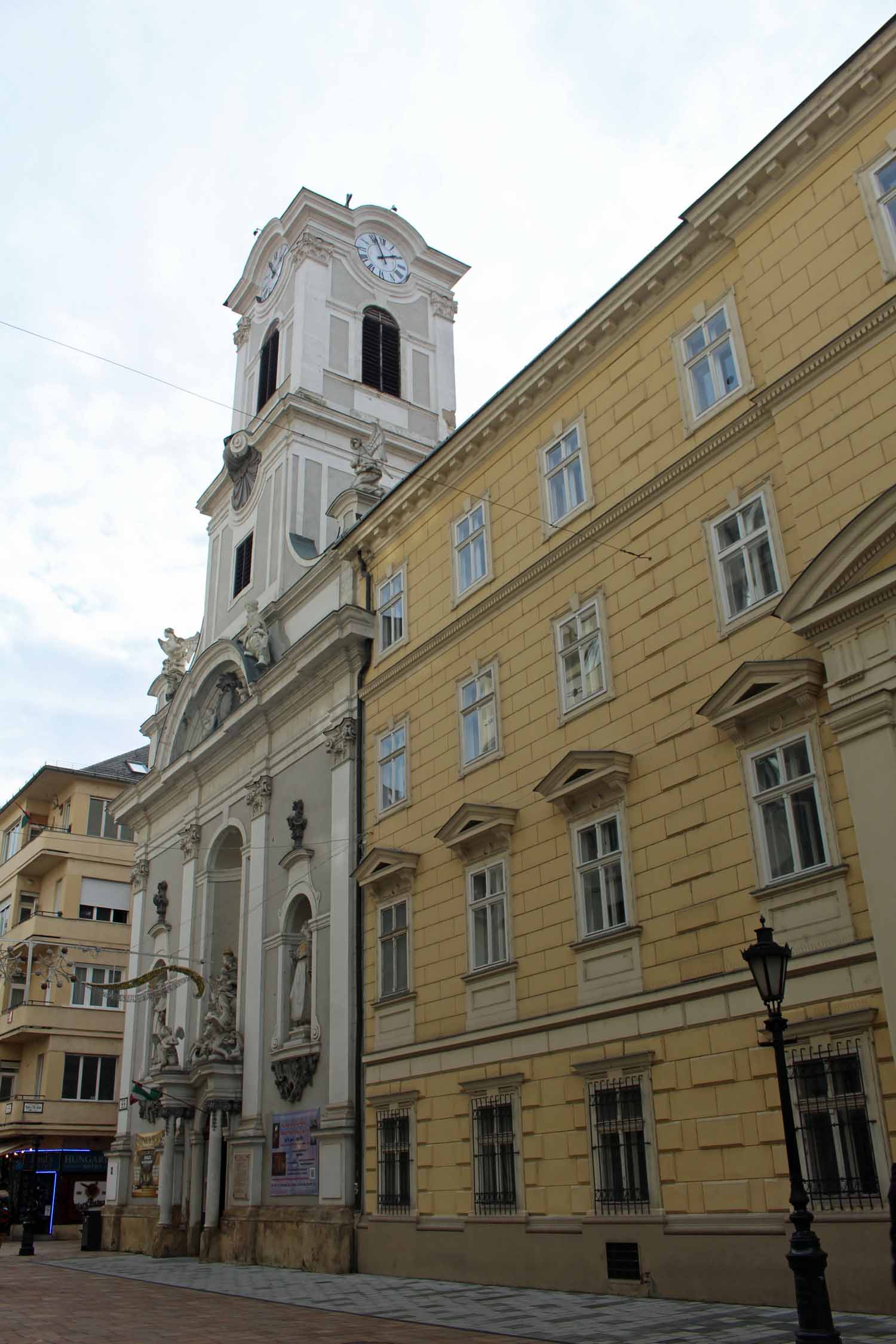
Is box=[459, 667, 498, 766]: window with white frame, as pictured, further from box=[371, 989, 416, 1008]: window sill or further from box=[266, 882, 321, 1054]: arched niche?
box=[266, 882, 321, 1054]: arched niche

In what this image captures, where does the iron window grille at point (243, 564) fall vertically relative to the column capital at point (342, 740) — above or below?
above

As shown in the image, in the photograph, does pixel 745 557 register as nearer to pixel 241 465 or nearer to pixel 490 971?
pixel 490 971

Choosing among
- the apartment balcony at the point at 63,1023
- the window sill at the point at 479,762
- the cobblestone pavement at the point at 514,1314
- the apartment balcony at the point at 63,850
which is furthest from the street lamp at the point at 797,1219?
the apartment balcony at the point at 63,850

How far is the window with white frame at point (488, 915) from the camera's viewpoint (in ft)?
62.5

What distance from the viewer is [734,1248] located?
45.4 ft

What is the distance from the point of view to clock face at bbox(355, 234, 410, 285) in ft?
127

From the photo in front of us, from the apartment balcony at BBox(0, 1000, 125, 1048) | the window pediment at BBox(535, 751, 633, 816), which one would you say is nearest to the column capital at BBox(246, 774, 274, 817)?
the window pediment at BBox(535, 751, 633, 816)

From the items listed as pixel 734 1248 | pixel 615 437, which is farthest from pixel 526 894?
pixel 615 437

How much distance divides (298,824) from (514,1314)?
13828mm

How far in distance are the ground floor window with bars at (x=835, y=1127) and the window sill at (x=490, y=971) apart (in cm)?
576

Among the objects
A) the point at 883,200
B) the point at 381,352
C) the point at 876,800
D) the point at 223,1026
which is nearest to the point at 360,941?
the point at 223,1026

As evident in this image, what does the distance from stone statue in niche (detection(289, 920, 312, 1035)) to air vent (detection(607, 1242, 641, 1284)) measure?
10204 mm

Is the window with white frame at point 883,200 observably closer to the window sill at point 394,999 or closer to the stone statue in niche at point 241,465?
the window sill at point 394,999

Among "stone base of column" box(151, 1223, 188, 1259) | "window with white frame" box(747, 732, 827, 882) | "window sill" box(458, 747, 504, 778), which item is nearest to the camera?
"window with white frame" box(747, 732, 827, 882)
